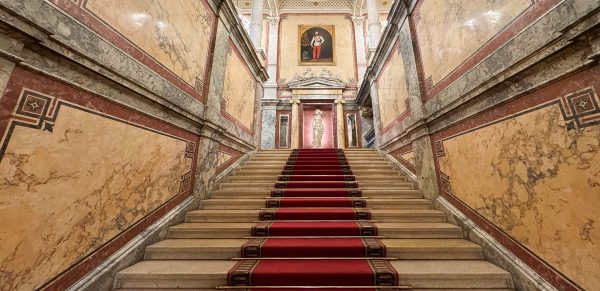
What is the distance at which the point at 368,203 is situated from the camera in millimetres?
3137

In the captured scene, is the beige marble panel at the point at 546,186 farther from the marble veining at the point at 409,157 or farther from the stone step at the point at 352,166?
the stone step at the point at 352,166

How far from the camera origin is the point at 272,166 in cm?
481

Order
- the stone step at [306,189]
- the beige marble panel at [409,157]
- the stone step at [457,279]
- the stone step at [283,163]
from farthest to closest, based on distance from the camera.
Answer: the stone step at [283,163] → the beige marble panel at [409,157] → the stone step at [306,189] → the stone step at [457,279]

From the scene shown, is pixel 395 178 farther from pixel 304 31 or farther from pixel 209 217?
pixel 304 31

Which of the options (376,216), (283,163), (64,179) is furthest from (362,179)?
(64,179)

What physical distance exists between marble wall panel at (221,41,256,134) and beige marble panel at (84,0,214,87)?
74 centimetres

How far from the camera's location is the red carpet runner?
5.99 feet

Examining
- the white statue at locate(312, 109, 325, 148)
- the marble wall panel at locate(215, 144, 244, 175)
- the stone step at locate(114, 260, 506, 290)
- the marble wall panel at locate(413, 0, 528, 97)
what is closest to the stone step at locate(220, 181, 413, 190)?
the marble wall panel at locate(215, 144, 244, 175)

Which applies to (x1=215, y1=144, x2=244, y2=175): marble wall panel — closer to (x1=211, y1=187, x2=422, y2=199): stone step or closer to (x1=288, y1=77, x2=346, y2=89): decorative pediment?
(x1=211, y1=187, x2=422, y2=199): stone step

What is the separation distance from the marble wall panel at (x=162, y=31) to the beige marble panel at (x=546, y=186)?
3.48 metres

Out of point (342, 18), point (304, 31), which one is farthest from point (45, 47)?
point (342, 18)

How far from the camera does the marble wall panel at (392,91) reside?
14.4ft

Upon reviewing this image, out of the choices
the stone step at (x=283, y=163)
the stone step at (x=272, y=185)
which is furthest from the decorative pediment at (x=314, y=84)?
the stone step at (x=272, y=185)

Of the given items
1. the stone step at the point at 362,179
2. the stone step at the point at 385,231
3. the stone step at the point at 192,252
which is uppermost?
the stone step at the point at 362,179
